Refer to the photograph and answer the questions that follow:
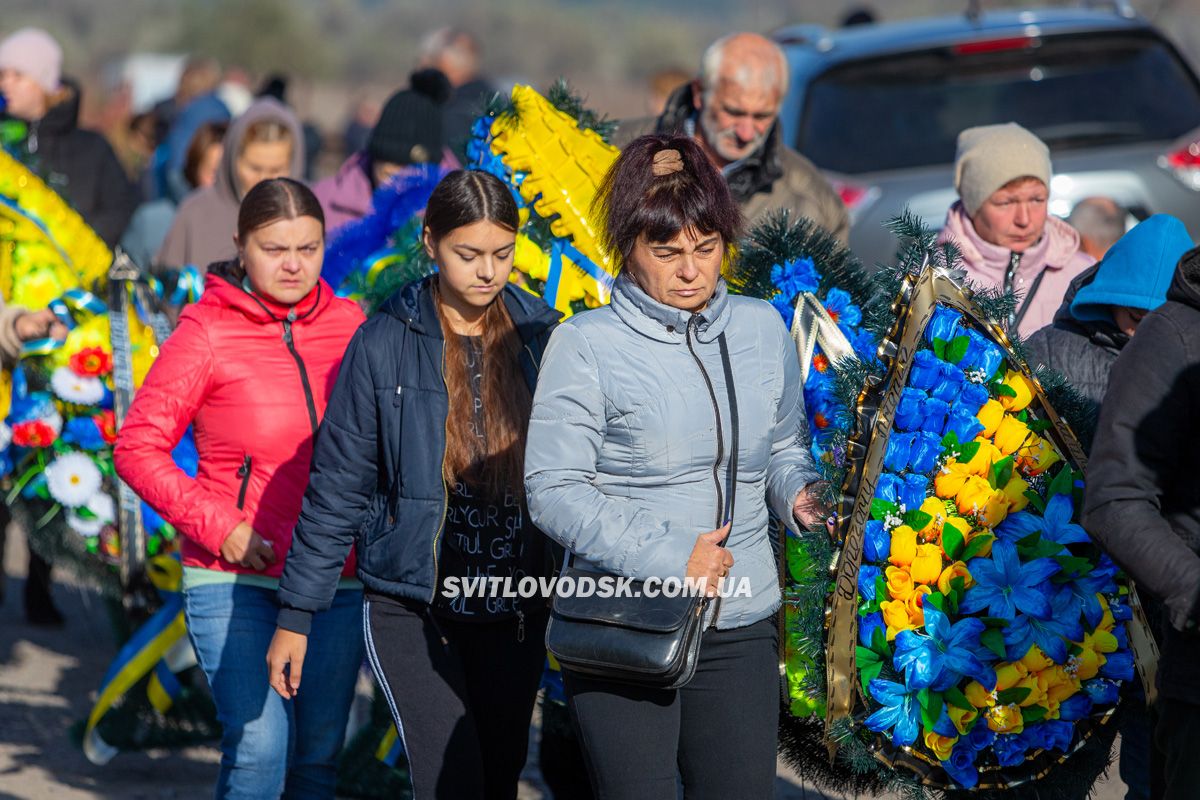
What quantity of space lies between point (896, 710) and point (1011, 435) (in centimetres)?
62

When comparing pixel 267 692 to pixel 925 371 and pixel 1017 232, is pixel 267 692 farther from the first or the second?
pixel 1017 232

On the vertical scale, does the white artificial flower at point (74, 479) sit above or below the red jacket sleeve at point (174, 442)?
below

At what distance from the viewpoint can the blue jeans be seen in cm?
399

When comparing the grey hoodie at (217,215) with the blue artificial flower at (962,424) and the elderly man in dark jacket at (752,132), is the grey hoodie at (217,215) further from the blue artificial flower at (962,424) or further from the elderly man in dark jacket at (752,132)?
the blue artificial flower at (962,424)

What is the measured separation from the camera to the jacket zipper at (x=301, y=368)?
4129mm

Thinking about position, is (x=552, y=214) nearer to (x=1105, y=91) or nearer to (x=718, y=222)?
(x=718, y=222)

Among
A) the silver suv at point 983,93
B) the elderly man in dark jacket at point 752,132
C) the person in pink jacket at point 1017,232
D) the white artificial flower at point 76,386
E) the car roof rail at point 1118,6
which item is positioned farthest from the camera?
the car roof rail at point 1118,6

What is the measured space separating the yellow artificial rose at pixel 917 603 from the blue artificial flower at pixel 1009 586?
0.08m

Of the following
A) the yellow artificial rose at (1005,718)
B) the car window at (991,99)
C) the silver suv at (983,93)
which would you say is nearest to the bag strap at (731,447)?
the yellow artificial rose at (1005,718)

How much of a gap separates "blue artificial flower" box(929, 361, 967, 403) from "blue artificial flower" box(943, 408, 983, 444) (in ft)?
0.10

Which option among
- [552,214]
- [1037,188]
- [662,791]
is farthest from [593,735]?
[1037,188]

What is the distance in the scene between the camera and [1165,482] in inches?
119

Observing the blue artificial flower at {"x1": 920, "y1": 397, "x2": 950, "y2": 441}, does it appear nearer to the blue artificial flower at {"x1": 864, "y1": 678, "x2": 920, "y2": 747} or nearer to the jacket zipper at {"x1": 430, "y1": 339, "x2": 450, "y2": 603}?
the blue artificial flower at {"x1": 864, "y1": 678, "x2": 920, "y2": 747}

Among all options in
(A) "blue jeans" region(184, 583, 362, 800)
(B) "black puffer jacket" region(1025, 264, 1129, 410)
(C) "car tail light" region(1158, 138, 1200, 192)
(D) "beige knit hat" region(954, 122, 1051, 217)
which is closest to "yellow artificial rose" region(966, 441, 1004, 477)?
(B) "black puffer jacket" region(1025, 264, 1129, 410)
